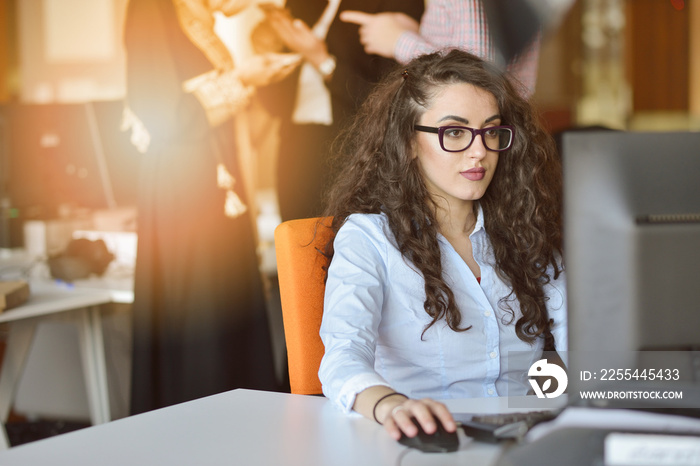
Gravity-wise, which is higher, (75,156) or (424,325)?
(75,156)

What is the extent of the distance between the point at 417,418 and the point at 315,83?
7.10 feet

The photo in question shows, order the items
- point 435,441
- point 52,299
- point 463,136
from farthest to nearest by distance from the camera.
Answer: point 52,299
point 463,136
point 435,441

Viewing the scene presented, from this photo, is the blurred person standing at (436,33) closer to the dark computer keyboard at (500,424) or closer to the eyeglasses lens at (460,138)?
the eyeglasses lens at (460,138)

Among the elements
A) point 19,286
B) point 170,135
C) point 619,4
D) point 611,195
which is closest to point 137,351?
point 19,286

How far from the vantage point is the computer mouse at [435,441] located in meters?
0.79

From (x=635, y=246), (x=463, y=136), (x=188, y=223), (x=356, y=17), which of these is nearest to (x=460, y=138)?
(x=463, y=136)

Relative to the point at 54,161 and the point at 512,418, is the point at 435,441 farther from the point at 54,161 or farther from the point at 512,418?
the point at 54,161

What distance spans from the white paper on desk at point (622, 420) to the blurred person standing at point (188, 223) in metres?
2.06

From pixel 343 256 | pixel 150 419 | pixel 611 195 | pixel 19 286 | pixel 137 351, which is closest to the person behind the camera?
pixel 611 195

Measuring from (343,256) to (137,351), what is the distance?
151 cm

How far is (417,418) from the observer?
2.70 feet

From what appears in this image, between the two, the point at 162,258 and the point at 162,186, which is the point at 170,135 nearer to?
the point at 162,186

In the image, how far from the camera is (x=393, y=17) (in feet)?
9.14

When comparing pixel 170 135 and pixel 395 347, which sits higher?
pixel 170 135
